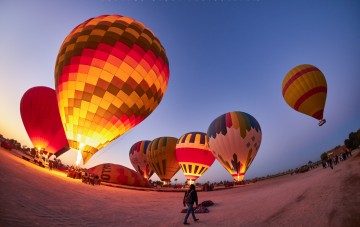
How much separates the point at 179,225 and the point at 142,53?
39.0 ft

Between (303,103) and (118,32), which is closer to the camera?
(118,32)

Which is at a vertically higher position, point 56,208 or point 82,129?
point 82,129

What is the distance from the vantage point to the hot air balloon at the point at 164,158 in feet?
108

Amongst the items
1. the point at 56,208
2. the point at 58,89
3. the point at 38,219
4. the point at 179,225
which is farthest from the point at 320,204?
the point at 58,89

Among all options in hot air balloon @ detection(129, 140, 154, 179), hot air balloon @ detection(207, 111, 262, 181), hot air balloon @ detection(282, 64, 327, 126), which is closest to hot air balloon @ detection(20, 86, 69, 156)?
hot air balloon @ detection(129, 140, 154, 179)

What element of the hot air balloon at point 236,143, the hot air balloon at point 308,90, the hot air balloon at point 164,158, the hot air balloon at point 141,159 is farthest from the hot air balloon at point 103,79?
the hot air balloon at point 141,159

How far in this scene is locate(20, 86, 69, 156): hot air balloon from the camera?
23750 millimetres

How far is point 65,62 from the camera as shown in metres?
14.2

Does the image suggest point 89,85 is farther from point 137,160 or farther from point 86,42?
point 137,160

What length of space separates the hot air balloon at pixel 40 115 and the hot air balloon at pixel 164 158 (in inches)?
561

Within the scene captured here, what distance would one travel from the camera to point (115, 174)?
22.7 metres

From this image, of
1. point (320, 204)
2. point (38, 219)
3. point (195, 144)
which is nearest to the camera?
point (38, 219)

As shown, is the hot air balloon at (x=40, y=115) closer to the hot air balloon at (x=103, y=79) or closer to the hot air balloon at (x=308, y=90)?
the hot air balloon at (x=103, y=79)

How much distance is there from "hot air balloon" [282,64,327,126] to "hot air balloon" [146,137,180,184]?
19005 mm
